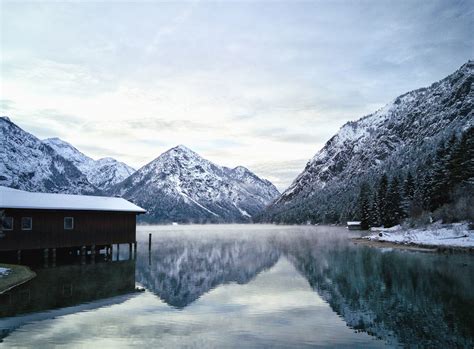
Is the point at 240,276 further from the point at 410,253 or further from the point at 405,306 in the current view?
the point at 410,253

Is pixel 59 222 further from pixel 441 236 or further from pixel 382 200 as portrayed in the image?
pixel 382 200

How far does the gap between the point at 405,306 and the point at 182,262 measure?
31.7 m

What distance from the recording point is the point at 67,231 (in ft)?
160

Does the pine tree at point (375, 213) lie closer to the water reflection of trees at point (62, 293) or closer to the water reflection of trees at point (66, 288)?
the water reflection of trees at point (66, 288)

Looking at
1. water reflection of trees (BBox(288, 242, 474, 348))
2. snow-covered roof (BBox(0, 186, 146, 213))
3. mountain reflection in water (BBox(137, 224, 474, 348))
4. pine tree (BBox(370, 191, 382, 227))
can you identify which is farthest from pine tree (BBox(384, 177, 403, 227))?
snow-covered roof (BBox(0, 186, 146, 213))

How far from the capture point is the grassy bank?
29.9 meters

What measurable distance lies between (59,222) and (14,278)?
15.7 meters

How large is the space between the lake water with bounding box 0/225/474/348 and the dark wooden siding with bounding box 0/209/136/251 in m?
4.68

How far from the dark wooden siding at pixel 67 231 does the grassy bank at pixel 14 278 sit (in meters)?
7.05

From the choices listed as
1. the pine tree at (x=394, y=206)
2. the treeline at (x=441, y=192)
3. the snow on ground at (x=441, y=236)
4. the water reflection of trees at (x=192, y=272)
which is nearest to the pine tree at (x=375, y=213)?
the treeline at (x=441, y=192)

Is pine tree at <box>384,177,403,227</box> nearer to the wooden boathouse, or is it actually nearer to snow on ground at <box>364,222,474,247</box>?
snow on ground at <box>364,222,474,247</box>

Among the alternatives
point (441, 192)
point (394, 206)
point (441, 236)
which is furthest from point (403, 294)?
point (394, 206)

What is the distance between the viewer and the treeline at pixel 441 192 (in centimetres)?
7414

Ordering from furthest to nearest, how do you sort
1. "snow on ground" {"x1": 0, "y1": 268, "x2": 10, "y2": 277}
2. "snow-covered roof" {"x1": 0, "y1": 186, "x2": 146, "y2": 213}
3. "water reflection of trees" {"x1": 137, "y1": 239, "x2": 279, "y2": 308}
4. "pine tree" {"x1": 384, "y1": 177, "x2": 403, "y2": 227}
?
"pine tree" {"x1": 384, "y1": 177, "x2": 403, "y2": 227}, "snow-covered roof" {"x1": 0, "y1": 186, "x2": 146, "y2": 213}, "snow on ground" {"x1": 0, "y1": 268, "x2": 10, "y2": 277}, "water reflection of trees" {"x1": 137, "y1": 239, "x2": 279, "y2": 308}
